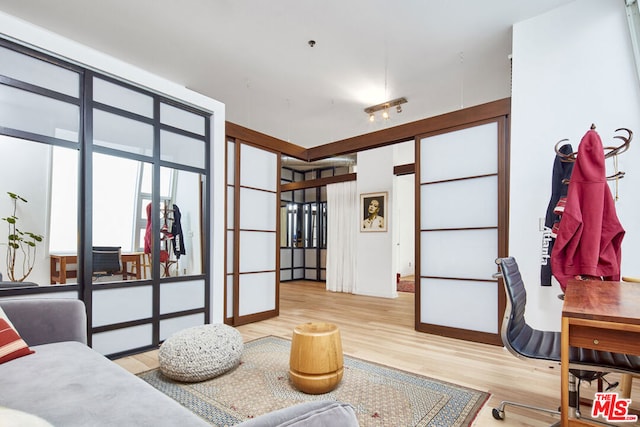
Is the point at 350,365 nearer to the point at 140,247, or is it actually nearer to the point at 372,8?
the point at 140,247

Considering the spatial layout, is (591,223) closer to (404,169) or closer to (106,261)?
(106,261)

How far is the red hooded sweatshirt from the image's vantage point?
1999 millimetres

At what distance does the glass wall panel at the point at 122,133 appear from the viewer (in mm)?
2639

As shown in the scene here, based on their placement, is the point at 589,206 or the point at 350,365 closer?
the point at 589,206

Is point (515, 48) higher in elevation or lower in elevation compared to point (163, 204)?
higher

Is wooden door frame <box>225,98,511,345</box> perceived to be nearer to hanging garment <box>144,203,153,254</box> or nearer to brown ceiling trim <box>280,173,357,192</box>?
hanging garment <box>144,203,153,254</box>

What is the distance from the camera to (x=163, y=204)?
305 centimetres

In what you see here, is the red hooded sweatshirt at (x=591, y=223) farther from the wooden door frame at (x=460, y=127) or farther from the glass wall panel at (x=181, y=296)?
the glass wall panel at (x=181, y=296)

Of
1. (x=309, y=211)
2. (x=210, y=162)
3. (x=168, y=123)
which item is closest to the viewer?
(x=168, y=123)

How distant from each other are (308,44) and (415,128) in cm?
150

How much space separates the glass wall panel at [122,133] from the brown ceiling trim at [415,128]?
7.55 ft

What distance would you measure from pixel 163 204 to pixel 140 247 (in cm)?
44

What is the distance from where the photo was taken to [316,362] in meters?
2.03

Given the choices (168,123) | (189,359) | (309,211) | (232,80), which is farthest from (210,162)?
(309,211)
